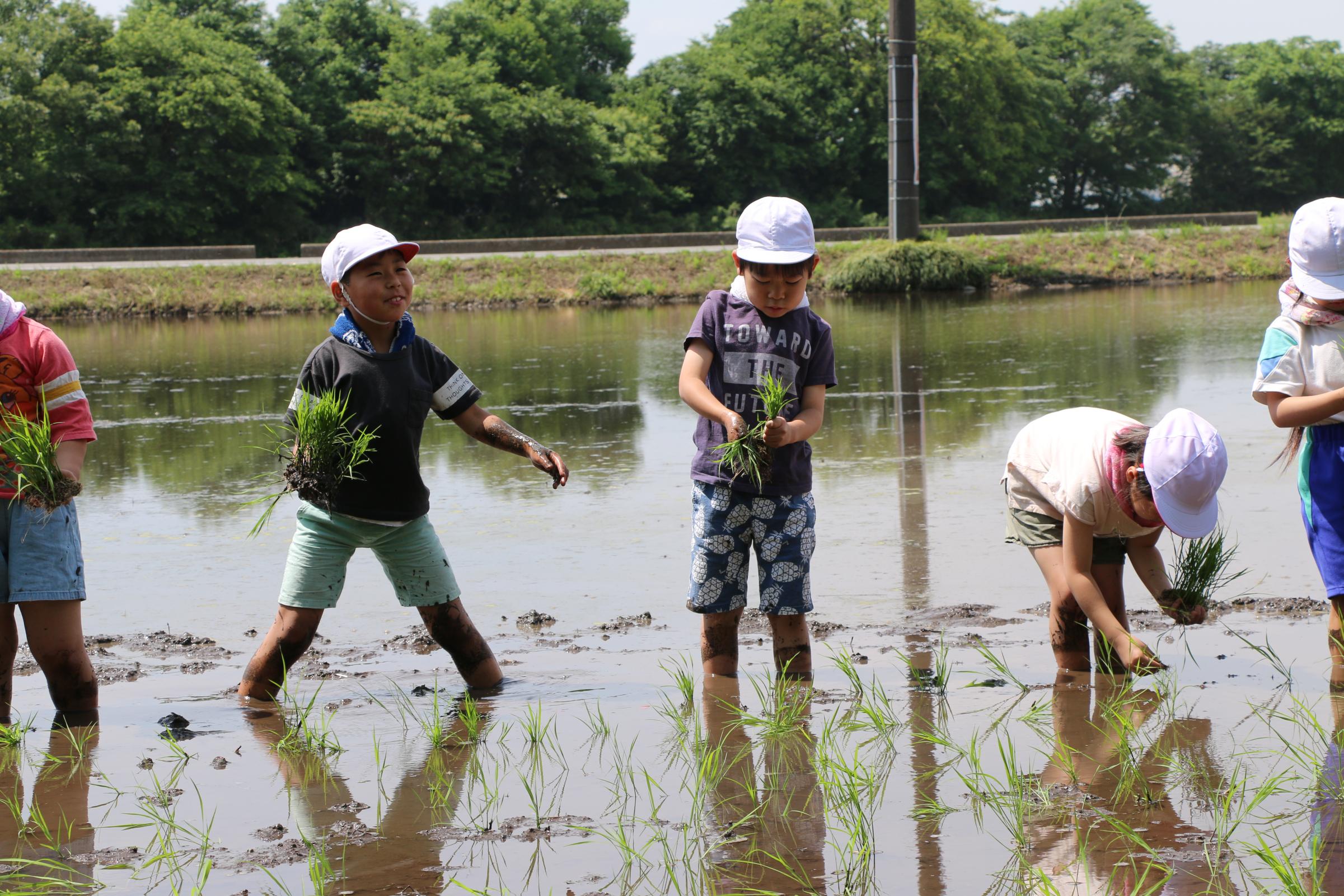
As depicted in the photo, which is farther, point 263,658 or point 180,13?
point 180,13

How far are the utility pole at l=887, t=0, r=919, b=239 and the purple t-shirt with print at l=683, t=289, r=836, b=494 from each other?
1890 centimetres

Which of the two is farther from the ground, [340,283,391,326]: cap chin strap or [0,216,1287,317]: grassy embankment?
[340,283,391,326]: cap chin strap

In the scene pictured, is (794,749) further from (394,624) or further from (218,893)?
(394,624)

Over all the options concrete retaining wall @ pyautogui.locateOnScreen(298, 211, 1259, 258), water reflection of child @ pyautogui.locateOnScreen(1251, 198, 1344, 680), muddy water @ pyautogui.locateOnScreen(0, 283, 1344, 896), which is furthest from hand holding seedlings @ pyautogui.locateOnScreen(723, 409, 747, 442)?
concrete retaining wall @ pyautogui.locateOnScreen(298, 211, 1259, 258)

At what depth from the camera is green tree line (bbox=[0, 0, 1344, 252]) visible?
39.1m

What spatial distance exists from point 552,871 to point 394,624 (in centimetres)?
261

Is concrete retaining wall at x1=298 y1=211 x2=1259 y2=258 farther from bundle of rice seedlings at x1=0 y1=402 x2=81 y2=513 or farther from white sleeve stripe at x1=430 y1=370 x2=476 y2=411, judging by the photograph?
bundle of rice seedlings at x1=0 y1=402 x2=81 y2=513

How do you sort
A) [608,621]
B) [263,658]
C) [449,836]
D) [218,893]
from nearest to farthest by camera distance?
[218,893]
[449,836]
[263,658]
[608,621]

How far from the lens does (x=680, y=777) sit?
153 inches

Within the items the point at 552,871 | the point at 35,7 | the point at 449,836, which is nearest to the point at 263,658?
the point at 449,836

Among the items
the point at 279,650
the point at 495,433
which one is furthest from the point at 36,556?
the point at 495,433

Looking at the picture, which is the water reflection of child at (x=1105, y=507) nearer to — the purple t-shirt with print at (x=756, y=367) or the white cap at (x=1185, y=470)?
the white cap at (x=1185, y=470)

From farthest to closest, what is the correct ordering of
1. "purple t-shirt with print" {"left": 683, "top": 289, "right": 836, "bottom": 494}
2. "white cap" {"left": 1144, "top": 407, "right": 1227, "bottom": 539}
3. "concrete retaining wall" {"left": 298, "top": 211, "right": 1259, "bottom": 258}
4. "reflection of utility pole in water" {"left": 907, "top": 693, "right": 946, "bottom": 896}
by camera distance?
"concrete retaining wall" {"left": 298, "top": 211, "right": 1259, "bottom": 258}
"purple t-shirt with print" {"left": 683, "top": 289, "right": 836, "bottom": 494}
"white cap" {"left": 1144, "top": 407, "right": 1227, "bottom": 539}
"reflection of utility pole in water" {"left": 907, "top": 693, "right": 946, "bottom": 896}

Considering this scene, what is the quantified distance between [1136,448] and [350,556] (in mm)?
2499
